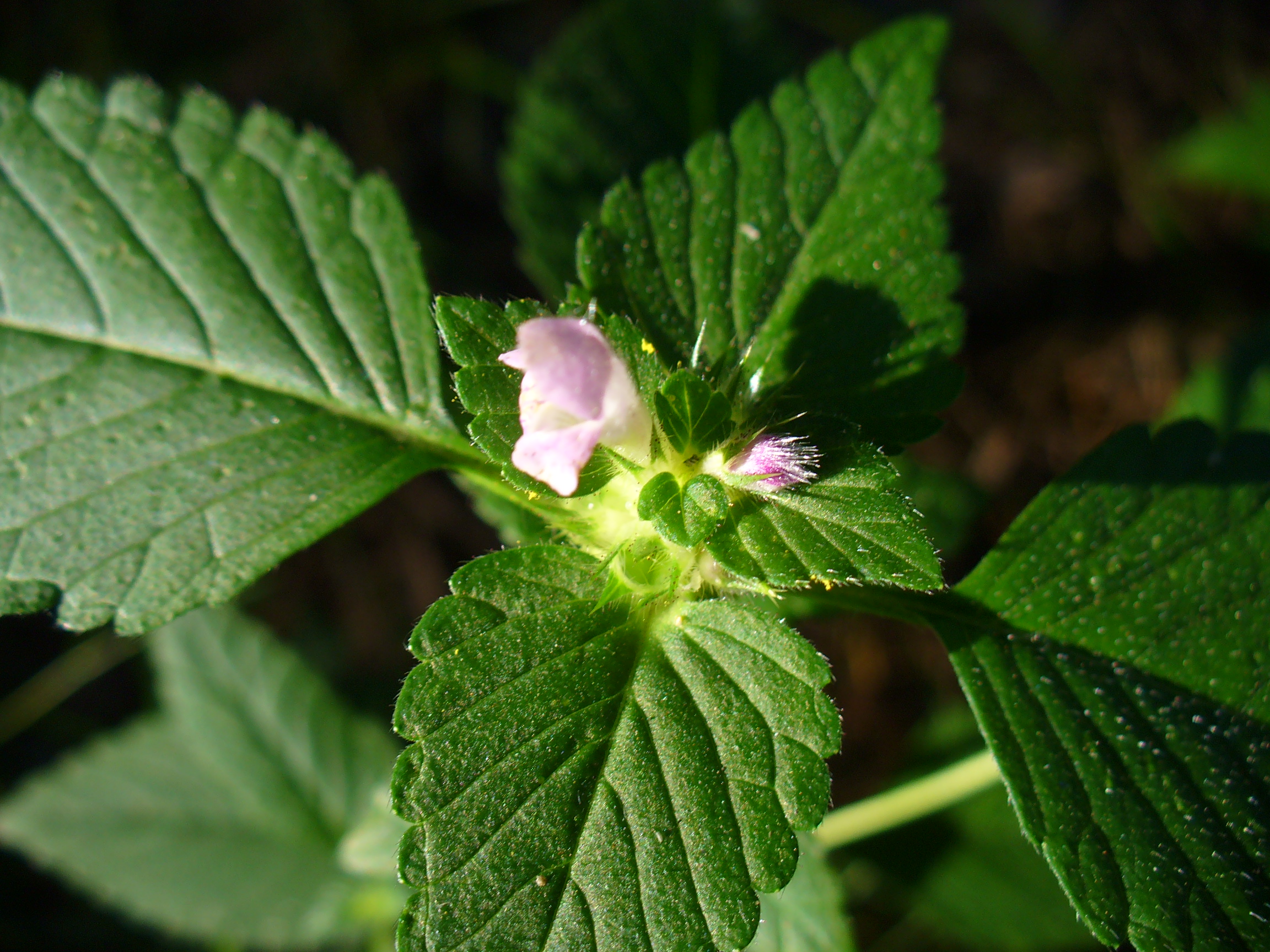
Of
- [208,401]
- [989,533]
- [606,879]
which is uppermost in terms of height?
[208,401]

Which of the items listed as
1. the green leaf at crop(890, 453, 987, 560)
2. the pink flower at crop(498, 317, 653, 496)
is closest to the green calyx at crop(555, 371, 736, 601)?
the pink flower at crop(498, 317, 653, 496)

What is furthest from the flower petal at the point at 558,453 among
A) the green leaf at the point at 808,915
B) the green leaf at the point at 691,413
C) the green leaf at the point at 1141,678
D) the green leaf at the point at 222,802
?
the green leaf at the point at 222,802

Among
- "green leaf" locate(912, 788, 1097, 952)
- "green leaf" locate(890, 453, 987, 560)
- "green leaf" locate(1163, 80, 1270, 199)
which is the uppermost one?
"green leaf" locate(1163, 80, 1270, 199)

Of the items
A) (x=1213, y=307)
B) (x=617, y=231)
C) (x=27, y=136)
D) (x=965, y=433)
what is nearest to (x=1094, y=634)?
(x=617, y=231)

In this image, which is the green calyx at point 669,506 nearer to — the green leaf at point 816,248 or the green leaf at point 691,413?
the green leaf at point 691,413

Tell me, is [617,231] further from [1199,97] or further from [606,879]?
[1199,97]

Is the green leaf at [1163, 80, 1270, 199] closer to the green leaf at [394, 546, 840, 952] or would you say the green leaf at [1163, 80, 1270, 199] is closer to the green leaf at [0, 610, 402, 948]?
the green leaf at [394, 546, 840, 952]

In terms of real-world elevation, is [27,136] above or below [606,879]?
above
